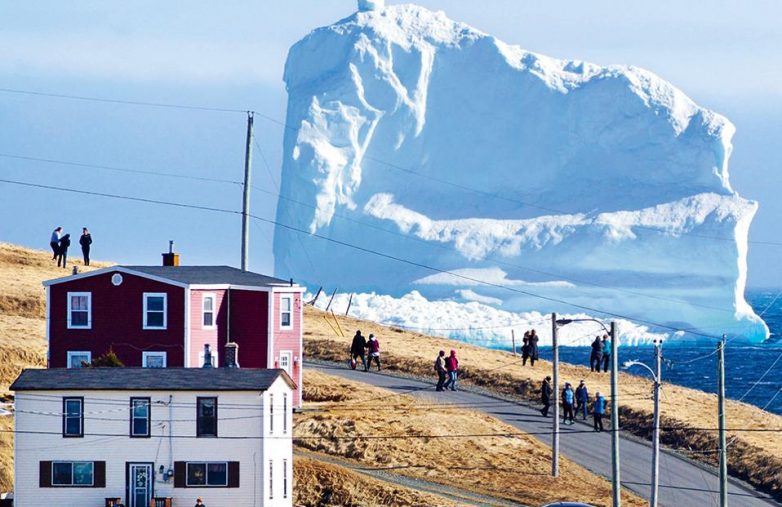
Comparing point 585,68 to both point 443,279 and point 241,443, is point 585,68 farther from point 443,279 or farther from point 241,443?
point 241,443

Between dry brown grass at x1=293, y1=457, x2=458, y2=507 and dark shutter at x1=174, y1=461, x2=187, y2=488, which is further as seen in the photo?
dry brown grass at x1=293, y1=457, x2=458, y2=507

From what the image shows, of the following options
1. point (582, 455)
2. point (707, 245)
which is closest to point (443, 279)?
point (707, 245)

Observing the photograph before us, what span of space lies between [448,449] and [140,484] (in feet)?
45.9

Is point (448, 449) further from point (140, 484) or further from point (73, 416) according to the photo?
point (73, 416)

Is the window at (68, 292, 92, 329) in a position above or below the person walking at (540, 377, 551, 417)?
above

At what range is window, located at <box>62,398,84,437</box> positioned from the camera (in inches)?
1927

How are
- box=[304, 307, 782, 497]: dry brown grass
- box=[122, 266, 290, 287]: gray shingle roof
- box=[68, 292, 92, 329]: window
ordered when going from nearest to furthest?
box=[68, 292, 92, 329]: window
box=[122, 266, 290, 287]: gray shingle roof
box=[304, 307, 782, 497]: dry brown grass

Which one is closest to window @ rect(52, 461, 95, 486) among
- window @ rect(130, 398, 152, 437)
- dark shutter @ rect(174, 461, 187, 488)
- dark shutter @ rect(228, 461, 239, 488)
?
window @ rect(130, 398, 152, 437)

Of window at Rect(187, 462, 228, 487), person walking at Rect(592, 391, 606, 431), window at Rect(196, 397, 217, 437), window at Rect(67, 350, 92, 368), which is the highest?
window at Rect(67, 350, 92, 368)

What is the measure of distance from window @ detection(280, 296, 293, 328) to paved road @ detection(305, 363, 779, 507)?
7.90 metres

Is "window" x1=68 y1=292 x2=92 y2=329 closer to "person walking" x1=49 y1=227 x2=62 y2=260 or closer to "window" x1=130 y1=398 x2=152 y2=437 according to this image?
"window" x1=130 y1=398 x2=152 y2=437

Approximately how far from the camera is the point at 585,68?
163750 millimetres

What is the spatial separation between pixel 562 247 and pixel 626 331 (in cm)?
1299

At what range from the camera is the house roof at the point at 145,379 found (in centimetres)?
4894
